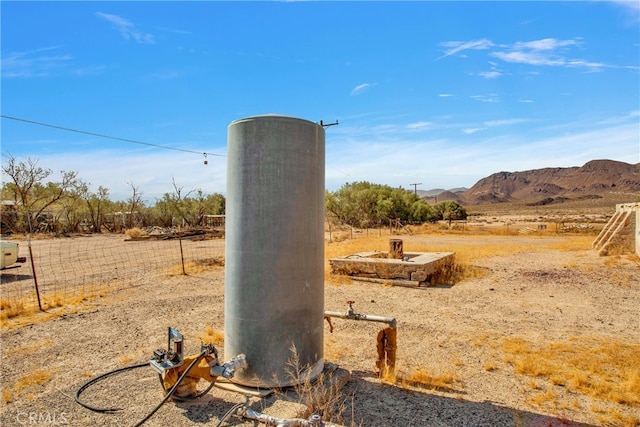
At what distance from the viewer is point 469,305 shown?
8484mm

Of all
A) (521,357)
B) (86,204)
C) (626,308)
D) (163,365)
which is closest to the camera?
(163,365)

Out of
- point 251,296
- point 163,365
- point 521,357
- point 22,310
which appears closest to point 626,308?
point 521,357

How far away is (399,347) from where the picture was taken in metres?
5.86

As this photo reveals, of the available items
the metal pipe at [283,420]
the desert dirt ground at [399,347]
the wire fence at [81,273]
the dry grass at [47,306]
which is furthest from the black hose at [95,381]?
the wire fence at [81,273]

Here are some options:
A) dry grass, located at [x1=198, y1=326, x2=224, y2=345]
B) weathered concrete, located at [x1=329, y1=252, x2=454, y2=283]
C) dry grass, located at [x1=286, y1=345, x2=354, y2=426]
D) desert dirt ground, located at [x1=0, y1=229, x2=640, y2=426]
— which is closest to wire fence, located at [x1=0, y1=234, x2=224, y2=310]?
desert dirt ground, located at [x1=0, y1=229, x2=640, y2=426]

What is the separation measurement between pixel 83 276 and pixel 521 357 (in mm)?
12063

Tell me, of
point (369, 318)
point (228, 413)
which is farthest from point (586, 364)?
point (228, 413)

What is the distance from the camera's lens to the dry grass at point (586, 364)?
4.34m

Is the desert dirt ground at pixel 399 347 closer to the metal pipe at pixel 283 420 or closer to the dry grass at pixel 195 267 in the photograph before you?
the metal pipe at pixel 283 420

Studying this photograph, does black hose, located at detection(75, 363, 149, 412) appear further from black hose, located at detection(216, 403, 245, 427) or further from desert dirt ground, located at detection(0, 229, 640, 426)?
black hose, located at detection(216, 403, 245, 427)

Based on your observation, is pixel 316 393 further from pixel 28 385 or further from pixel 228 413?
pixel 28 385

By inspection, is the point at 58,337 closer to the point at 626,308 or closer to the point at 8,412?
the point at 8,412

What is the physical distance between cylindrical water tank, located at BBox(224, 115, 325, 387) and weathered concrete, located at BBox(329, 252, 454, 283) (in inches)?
287

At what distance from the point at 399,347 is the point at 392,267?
5.22 m
